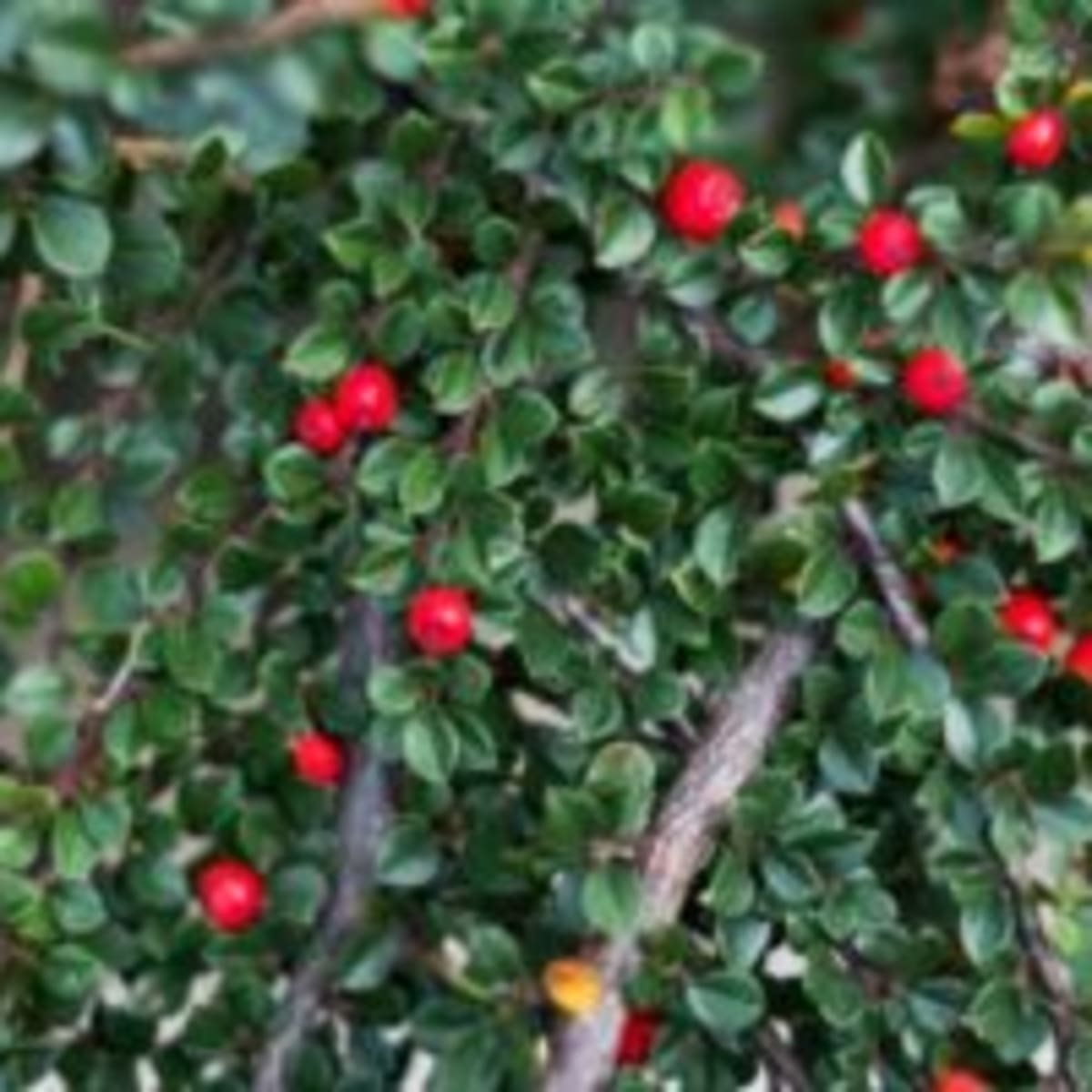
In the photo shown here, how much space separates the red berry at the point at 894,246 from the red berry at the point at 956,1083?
407mm

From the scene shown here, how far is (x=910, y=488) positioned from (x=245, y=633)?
0.38 meters

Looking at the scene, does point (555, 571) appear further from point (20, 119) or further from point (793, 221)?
point (20, 119)

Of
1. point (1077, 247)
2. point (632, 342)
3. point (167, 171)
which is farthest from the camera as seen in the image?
point (632, 342)

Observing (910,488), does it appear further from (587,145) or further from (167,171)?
(167,171)

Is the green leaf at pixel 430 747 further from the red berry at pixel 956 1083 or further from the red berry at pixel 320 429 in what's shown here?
the red berry at pixel 956 1083

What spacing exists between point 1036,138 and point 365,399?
0.36 m

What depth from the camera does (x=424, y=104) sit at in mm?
1358

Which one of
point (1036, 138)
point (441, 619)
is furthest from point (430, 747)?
point (1036, 138)

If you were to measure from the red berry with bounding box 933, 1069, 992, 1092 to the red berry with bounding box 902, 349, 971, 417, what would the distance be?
1.10 feet

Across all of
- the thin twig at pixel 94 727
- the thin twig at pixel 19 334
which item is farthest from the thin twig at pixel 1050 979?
the thin twig at pixel 19 334

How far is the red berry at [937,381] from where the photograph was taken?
1.27 metres

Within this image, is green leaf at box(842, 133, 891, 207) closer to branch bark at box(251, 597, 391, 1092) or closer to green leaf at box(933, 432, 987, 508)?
green leaf at box(933, 432, 987, 508)

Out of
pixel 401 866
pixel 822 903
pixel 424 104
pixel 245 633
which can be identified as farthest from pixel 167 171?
pixel 822 903

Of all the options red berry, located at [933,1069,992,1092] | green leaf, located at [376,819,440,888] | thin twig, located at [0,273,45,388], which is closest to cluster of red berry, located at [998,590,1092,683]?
red berry, located at [933,1069,992,1092]
